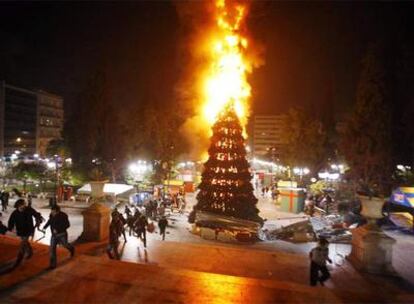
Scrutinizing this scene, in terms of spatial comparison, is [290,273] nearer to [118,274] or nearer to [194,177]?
[118,274]

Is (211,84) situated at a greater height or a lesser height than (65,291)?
greater

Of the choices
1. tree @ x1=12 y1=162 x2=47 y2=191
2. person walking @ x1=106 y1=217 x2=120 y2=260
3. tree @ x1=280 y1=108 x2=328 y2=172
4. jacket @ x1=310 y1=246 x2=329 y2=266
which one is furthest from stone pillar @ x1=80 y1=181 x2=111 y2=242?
tree @ x1=280 y1=108 x2=328 y2=172

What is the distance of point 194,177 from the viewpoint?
41.1m

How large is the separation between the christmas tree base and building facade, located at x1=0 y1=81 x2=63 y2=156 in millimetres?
75139

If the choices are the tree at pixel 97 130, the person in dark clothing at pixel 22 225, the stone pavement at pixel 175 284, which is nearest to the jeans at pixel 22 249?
the person in dark clothing at pixel 22 225

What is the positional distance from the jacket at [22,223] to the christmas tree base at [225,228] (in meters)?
9.12

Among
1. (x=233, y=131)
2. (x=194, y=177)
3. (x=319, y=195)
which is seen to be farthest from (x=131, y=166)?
(x=233, y=131)

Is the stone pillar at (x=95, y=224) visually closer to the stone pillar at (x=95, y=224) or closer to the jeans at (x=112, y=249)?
the stone pillar at (x=95, y=224)

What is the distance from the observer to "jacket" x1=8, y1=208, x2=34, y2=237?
8.69 metres

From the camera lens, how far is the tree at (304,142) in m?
45.8

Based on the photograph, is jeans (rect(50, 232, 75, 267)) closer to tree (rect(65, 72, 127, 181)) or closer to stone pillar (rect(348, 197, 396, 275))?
stone pillar (rect(348, 197, 396, 275))

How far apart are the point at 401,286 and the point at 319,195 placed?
64.0ft

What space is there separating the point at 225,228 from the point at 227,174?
3.15m

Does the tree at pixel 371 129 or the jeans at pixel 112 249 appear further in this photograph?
the tree at pixel 371 129
